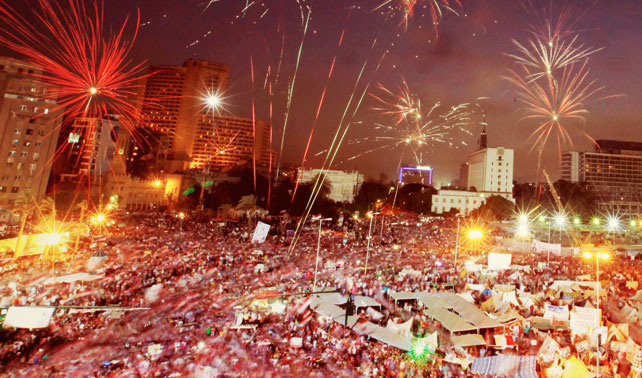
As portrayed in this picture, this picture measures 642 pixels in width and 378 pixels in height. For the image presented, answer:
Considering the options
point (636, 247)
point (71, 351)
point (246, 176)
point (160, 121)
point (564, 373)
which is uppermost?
point (160, 121)

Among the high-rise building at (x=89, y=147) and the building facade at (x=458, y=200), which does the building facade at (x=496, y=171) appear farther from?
the high-rise building at (x=89, y=147)

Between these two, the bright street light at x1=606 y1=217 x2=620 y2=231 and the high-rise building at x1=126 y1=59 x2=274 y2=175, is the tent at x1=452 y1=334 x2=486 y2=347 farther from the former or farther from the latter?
the high-rise building at x1=126 y1=59 x2=274 y2=175

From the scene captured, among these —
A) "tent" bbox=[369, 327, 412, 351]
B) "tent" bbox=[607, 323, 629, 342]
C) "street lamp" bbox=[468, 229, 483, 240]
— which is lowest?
"tent" bbox=[369, 327, 412, 351]

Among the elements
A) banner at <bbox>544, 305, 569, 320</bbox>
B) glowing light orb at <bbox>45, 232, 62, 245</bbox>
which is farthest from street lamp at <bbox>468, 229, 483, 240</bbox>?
glowing light orb at <bbox>45, 232, 62, 245</bbox>

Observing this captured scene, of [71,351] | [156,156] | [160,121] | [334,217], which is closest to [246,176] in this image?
[156,156]

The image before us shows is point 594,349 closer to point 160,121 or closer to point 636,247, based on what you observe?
point 636,247

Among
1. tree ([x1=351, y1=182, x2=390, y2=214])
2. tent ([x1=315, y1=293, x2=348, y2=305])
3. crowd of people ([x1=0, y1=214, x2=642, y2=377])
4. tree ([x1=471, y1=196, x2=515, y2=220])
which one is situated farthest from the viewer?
tree ([x1=351, y1=182, x2=390, y2=214])
